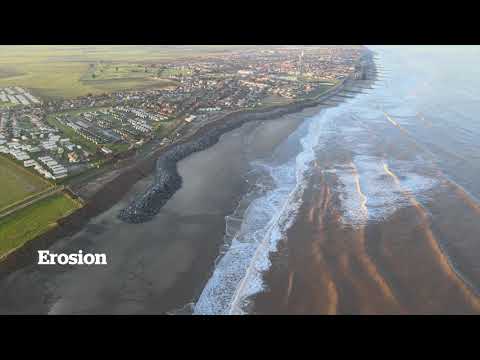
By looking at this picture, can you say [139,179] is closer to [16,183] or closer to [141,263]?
[16,183]

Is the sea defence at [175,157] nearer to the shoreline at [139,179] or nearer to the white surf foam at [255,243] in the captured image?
the shoreline at [139,179]

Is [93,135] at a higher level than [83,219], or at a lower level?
higher

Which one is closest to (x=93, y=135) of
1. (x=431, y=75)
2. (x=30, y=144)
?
(x=30, y=144)

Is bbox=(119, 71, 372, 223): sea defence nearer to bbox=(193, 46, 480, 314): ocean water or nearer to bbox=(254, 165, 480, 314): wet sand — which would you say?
bbox=(193, 46, 480, 314): ocean water

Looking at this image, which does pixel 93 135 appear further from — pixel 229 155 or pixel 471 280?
pixel 471 280

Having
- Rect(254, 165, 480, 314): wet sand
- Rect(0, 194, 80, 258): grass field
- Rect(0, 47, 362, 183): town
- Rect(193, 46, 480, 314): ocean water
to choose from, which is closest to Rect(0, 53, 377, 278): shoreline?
Rect(0, 194, 80, 258): grass field

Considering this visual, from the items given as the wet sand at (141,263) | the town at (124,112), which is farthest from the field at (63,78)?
the wet sand at (141,263)
